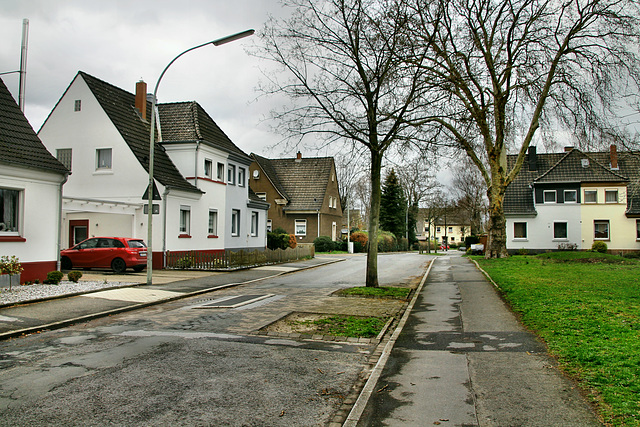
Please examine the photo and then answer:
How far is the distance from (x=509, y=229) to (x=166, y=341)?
1614 inches

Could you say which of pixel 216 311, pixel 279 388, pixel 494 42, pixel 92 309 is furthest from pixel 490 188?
pixel 279 388

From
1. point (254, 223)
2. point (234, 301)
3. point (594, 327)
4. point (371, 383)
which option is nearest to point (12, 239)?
point (234, 301)

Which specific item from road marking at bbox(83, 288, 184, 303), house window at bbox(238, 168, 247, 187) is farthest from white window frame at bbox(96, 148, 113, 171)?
road marking at bbox(83, 288, 184, 303)

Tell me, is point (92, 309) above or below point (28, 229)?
below

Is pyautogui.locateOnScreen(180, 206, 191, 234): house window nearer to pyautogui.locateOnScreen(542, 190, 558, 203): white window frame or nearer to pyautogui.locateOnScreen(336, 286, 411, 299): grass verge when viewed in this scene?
pyautogui.locateOnScreen(336, 286, 411, 299): grass verge

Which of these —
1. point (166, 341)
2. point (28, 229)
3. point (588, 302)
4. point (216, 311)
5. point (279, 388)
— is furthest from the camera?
point (28, 229)

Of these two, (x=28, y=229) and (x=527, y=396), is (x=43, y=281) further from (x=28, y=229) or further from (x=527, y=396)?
(x=527, y=396)

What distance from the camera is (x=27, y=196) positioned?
15523 mm

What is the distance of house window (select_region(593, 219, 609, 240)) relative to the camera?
42625mm

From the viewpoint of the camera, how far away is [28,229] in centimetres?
1552

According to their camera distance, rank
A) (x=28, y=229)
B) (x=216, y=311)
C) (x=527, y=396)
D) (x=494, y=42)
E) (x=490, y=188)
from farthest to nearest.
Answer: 1. (x=490, y=188)
2. (x=494, y=42)
3. (x=28, y=229)
4. (x=216, y=311)
5. (x=527, y=396)

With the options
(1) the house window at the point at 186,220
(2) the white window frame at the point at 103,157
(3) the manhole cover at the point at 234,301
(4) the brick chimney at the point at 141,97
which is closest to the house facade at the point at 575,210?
(1) the house window at the point at 186,220

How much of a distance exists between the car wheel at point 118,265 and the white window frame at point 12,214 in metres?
5.70

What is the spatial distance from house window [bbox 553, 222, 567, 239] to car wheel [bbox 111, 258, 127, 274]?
36875mm
